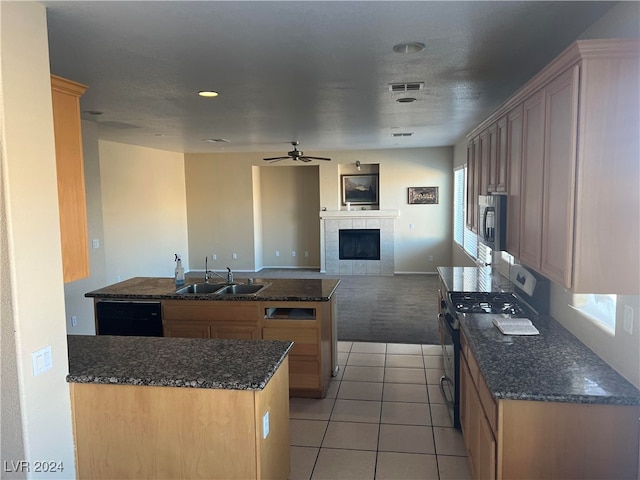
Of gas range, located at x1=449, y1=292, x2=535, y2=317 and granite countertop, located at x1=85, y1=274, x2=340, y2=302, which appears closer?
gas range, located at x1=449, y1=292, x2=535, y2=317

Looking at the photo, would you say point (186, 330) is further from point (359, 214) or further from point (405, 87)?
point (359, 214)

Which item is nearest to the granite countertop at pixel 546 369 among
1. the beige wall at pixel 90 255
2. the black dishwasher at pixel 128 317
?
the black dishwasher at pixel 128 317

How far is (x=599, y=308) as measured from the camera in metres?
2.42

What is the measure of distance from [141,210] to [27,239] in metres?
6.29

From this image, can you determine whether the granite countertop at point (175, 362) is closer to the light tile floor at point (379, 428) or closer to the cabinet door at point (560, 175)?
the light tile floor at point (379, 428)

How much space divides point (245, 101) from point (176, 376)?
8.93 ft

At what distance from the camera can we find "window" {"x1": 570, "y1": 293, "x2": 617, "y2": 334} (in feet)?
7.36

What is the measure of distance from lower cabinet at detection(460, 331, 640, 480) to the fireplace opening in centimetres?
738

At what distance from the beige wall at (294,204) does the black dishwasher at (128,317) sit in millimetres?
5942

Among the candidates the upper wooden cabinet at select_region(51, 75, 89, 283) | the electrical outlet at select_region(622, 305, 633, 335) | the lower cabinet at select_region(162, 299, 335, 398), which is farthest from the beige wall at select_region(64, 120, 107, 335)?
the electrical outlet at select_region(622, 305, 633, 335)

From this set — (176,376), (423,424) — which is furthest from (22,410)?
(423,424)

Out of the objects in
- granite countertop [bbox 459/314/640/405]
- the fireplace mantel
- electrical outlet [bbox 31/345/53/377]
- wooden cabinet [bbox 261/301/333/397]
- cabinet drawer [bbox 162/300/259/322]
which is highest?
the fireplace mantel

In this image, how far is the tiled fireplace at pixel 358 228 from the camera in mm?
9211

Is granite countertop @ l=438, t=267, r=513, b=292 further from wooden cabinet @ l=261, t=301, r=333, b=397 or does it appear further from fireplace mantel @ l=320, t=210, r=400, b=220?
fireplace mantel @ l=320, t=210, r=400, b=220
